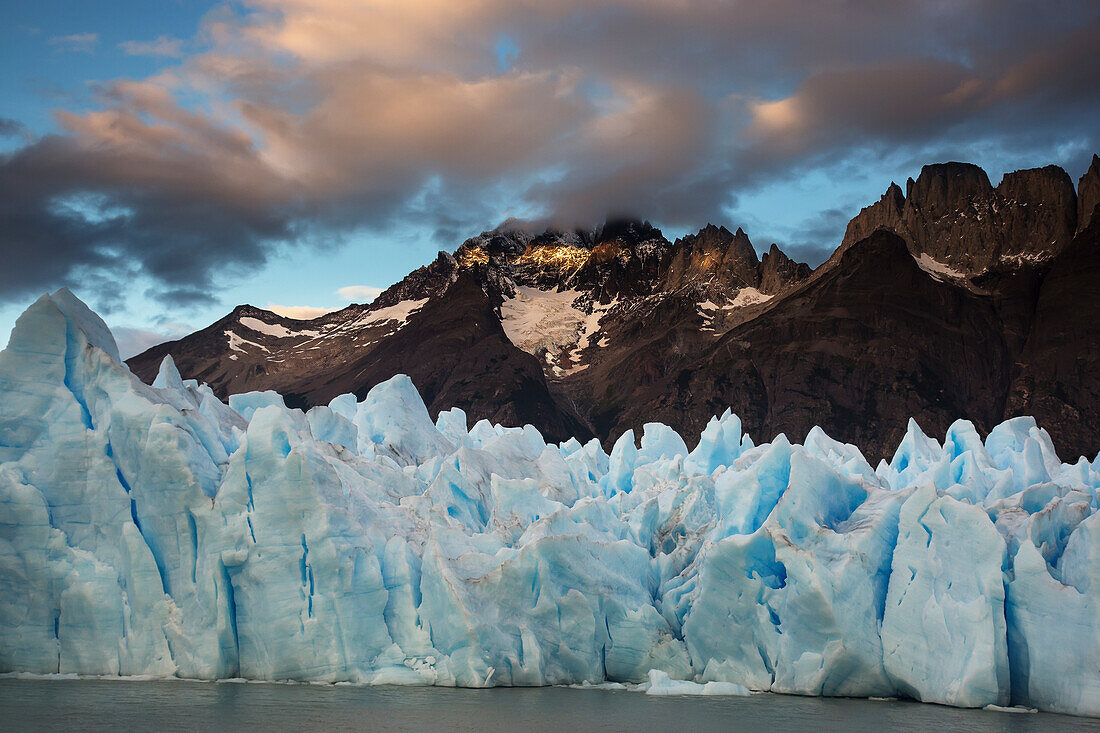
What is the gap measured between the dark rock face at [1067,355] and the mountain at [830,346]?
21 cm

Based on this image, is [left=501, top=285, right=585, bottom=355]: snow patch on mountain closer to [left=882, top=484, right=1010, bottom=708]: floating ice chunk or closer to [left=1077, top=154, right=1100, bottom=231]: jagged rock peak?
[left=1077, top=154, right=1100, bottom=231]: jagged rock peak

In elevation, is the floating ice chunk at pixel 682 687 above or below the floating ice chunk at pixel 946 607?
below

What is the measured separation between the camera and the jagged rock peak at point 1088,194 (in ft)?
383

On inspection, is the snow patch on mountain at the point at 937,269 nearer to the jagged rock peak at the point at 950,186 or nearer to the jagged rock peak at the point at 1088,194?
the jagged rock peak at the point at 950,186

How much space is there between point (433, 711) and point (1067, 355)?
10327 cm

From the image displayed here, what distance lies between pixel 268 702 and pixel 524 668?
17.1ft

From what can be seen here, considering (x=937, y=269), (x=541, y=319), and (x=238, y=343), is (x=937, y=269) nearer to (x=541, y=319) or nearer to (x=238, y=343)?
(x=541, y=319)

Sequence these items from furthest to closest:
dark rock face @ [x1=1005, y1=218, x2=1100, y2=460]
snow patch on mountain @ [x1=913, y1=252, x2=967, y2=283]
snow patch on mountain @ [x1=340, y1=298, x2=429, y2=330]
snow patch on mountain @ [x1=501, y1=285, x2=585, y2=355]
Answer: snow patch on mountain @ [x1=340, y1=298, x2=429, y2=330] < snow patch on mountain @ [x1=501, y1=285, x2=585, y2=355] < snow patch on mountain @ [x1=913, y1=252, x2=967, y2=283] < dark rock face @ [x1=1005, y1=218, x2=1100, y2=460]

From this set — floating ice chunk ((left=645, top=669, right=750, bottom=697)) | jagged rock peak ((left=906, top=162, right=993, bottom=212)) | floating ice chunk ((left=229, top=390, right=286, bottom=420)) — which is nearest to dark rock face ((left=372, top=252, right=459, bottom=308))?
jagged rock peak ((left=906, top=162, right=993, bottom=212))

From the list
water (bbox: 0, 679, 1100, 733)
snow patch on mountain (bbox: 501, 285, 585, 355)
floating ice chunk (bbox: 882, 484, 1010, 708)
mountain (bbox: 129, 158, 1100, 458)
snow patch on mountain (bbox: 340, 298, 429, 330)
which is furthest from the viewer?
snow patch on mountain (bbox: 340, 298, 429, 330)

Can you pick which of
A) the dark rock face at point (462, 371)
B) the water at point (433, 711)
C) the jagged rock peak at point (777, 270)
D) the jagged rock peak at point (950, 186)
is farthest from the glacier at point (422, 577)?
the jagged rock peak at point (777, 270)

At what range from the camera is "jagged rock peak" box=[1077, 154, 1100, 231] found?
116750 millimetres

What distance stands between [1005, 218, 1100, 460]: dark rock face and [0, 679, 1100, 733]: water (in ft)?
285

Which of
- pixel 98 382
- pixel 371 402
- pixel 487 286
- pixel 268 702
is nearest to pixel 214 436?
pixel 98 382
